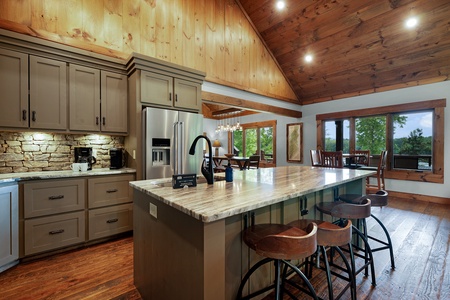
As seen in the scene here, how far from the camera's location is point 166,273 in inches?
53.2

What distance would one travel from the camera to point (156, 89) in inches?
122

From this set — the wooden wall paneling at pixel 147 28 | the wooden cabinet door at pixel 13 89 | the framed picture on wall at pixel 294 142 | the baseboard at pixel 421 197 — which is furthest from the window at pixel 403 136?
the wooden cabinet door at pixel 13 89

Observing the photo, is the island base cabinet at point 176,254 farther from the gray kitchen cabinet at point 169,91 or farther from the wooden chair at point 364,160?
the wooden chair at point 364,160

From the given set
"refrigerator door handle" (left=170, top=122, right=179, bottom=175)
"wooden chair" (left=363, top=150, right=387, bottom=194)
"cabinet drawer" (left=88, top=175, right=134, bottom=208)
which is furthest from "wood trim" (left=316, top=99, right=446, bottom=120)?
"cabinet drawer" (left=88, top=175, right=134, bottom=208)

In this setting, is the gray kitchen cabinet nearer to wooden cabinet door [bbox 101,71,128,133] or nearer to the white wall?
wooden cabinet door [bbox 101,71,128,133]

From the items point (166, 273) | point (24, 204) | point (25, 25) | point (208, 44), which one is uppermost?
point (208, 44)

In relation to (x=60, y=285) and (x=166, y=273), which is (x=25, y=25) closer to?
(x=60, y=285)

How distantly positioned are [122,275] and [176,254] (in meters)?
1.21

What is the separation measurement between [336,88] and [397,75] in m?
1.34

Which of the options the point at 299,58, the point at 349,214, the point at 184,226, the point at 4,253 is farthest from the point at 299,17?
the point at 4,253

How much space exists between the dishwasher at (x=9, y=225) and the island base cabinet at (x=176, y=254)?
4.80ft

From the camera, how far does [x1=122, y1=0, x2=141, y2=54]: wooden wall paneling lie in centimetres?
332

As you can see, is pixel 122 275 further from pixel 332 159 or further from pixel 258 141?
pixel 258 141

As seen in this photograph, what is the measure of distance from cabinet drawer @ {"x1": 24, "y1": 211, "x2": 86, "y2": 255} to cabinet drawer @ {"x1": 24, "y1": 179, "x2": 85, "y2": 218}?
0.08 m
